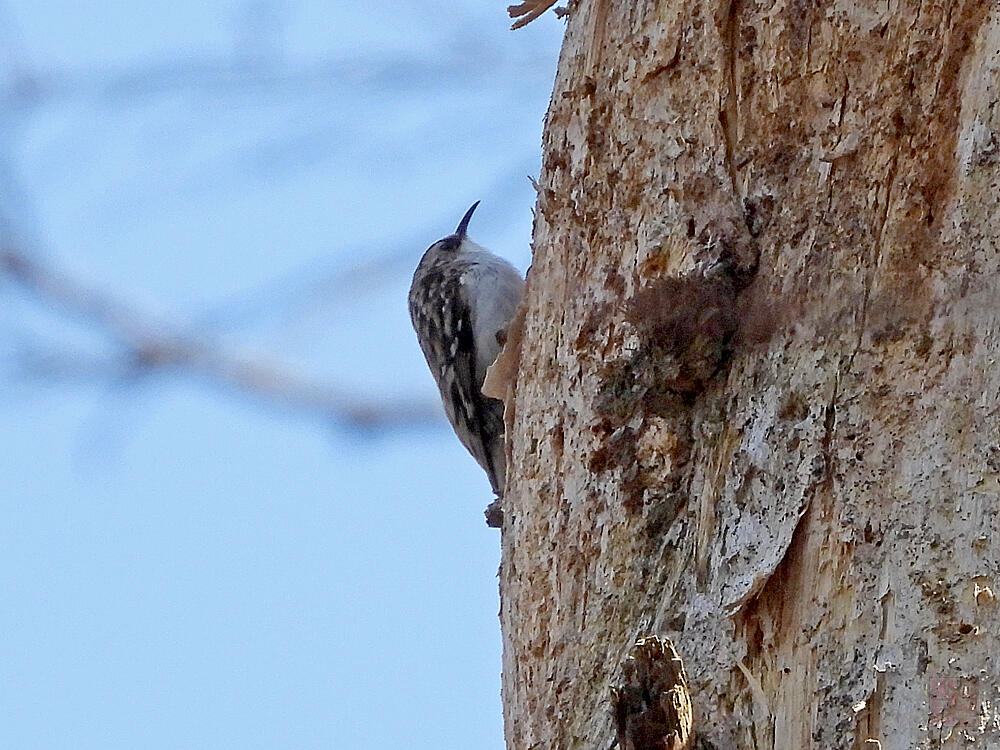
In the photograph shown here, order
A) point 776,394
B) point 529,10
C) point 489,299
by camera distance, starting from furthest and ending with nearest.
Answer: point 489,299
point 529,10
point 776,394

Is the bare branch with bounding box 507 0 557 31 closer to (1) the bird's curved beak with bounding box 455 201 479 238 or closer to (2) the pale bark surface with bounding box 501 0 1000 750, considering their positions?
(2) the pale bark surface with bounding box 501 0 1000 750

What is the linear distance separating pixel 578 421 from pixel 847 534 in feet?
1.83

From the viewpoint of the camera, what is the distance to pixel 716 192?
7.46 ft

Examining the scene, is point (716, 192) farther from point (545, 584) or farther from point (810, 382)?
point (545, 584)

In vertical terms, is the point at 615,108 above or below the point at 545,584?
above

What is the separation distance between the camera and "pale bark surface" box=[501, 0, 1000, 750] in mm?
1826

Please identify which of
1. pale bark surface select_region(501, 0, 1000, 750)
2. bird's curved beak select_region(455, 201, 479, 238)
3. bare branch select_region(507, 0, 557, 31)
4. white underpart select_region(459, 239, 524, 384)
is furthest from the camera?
bird's curved beak select_region(455, 201, 479, 238)

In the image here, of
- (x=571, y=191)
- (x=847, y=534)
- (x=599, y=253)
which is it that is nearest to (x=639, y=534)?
(x=847, y=534)

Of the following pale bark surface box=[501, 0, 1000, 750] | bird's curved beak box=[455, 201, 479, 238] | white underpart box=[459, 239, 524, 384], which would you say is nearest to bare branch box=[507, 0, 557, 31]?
pale bark surface box=[501, 0, 1000, 750]

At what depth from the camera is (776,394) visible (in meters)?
2.05

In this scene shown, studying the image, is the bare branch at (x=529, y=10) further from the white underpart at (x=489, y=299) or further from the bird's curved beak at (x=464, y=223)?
the bird's curved beak at (x=464, y=223)

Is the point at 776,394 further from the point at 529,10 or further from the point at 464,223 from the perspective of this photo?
the point at 464,223

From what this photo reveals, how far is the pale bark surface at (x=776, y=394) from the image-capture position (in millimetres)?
1826

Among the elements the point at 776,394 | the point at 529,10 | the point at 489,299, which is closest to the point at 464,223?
the point at 489,299
